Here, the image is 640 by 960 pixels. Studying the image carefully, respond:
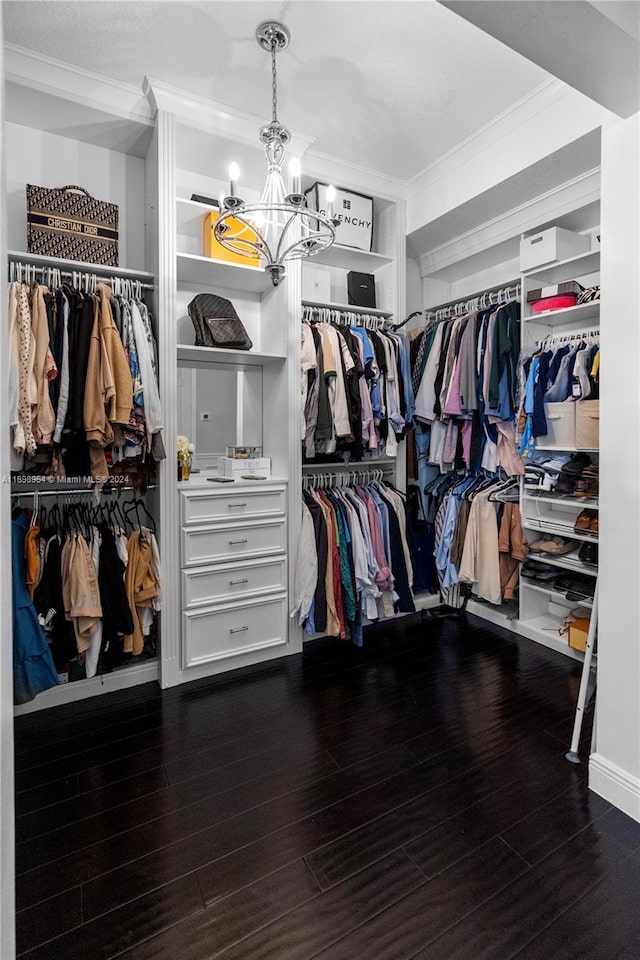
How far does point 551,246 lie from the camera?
2883 mm

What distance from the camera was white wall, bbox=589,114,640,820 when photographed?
1.69m

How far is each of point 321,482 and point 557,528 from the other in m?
1.44

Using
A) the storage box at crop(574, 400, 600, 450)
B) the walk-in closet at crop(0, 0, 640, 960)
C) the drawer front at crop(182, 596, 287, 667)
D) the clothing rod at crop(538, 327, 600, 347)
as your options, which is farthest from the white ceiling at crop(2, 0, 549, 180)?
the drawer front at crop(182, 596, 287, 667)

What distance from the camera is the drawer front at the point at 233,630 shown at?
2.67 meters

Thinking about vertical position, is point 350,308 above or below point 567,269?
below

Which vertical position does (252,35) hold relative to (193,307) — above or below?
above

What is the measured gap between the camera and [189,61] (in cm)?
233

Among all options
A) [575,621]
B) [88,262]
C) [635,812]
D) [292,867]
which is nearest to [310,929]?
[292,867]

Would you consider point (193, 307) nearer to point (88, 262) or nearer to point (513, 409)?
point (88, 262)

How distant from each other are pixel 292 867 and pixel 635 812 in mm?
1153

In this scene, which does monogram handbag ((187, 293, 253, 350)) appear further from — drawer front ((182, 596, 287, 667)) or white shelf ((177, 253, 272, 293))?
drawer front ((182, 596, 287, 667))

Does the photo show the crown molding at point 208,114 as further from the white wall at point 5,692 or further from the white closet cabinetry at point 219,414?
the white wall at point 5,692

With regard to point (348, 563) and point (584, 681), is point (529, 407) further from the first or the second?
point (584, 681)

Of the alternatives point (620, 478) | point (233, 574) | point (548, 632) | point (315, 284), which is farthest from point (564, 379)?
point (233, 574)
